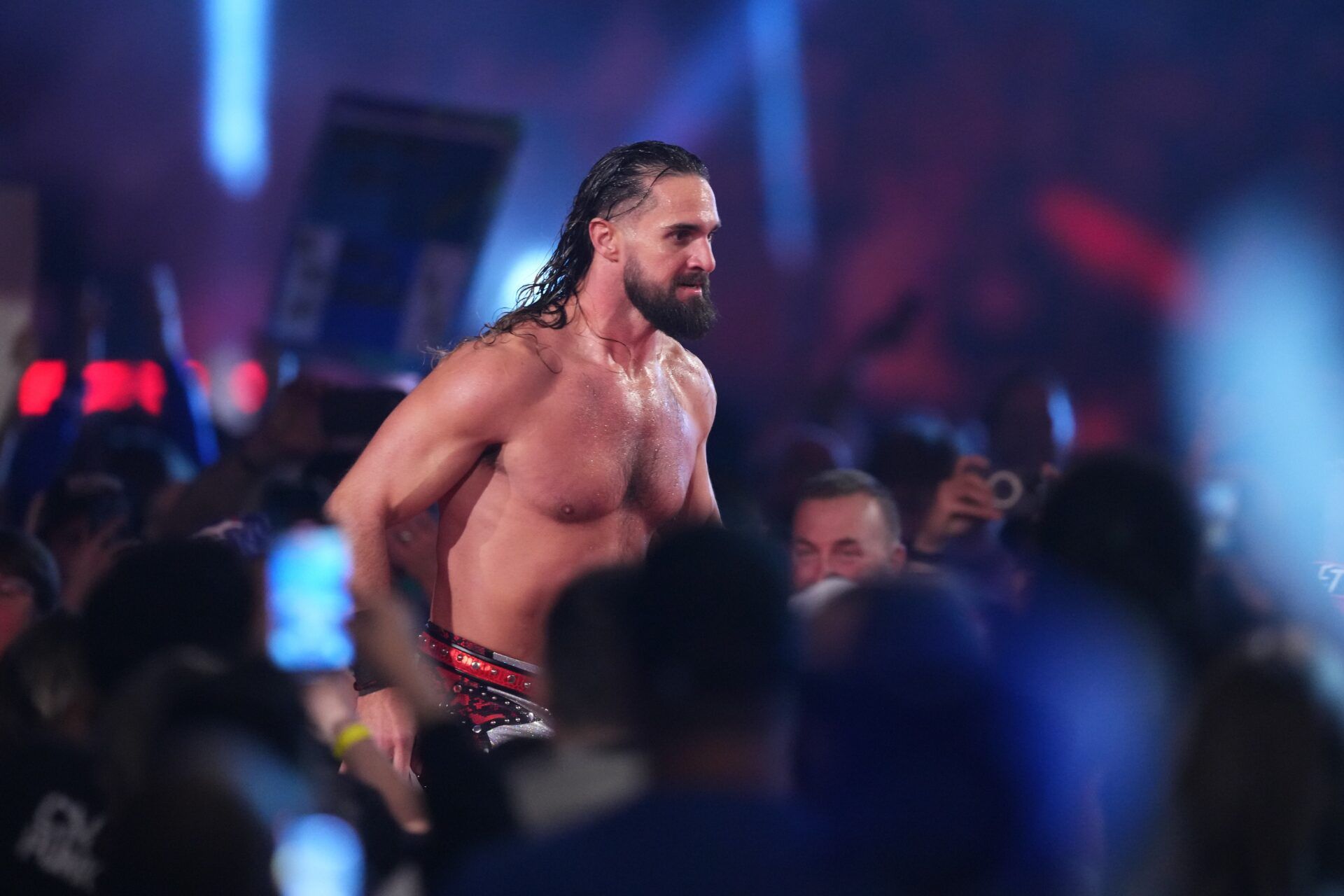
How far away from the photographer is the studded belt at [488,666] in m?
3.77

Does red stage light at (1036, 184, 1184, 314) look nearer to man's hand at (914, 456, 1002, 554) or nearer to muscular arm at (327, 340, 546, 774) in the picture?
man's hand at (914, 456, 1002, 554)

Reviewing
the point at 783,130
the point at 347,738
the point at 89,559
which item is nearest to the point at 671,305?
the point at 347,738

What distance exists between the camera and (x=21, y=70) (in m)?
13.5

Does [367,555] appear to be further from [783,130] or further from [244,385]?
[244,385]

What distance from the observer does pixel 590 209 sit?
13.6 feet

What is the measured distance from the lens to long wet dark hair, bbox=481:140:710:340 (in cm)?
404

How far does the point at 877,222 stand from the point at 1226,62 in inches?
119

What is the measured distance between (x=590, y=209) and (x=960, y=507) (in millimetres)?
1667

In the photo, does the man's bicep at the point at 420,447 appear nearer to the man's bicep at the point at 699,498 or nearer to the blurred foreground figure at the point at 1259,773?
the man's bicep at the point at 699,498

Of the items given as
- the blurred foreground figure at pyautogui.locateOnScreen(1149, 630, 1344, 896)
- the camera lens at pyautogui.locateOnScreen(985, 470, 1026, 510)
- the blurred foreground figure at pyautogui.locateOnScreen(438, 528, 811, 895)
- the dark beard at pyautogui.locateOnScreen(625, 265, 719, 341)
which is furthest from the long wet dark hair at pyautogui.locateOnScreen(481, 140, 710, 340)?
the blurred foreground figure at pyautogui.locateOnScreen(1149, 630, 1344, 896)

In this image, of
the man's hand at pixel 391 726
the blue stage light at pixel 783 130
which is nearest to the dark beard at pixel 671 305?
the man's hand at pixel 391 726

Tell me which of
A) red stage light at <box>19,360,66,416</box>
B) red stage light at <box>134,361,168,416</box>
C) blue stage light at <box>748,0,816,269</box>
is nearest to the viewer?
red stage light at <box>19,360,66,416</box>

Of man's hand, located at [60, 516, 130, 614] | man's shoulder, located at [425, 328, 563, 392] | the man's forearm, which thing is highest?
man's shoulder, located at [425, 328, 563, 392]

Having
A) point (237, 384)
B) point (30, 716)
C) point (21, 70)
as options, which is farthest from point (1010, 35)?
point (30, 716)
